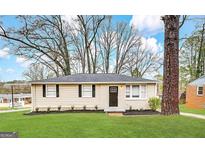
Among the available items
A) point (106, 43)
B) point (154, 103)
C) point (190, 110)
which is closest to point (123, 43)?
point (106, 43)

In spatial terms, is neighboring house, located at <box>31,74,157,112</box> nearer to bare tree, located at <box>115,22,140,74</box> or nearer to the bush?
the bush

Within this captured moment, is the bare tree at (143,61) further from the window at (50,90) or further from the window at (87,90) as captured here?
the window at (50,90)

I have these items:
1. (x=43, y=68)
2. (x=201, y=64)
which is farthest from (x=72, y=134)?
(x=201, y=64)

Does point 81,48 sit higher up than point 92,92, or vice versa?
point 81,48

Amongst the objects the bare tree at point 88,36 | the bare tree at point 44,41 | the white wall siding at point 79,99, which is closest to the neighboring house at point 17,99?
the white wall siding at point 79,99

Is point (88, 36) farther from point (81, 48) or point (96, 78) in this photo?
point (96, 78)

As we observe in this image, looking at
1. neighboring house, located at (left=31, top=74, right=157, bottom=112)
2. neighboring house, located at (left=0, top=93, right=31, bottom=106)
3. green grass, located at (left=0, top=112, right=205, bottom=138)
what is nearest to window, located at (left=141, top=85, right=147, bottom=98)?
neighboring house, located at (left=31, top=74, right=157, bottom=112)
